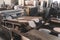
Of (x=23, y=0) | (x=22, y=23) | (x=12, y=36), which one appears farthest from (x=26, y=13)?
(x=23, y=0)

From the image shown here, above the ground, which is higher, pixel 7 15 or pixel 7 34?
pixel 7 15

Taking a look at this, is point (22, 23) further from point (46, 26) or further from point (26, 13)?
point (26, 13)

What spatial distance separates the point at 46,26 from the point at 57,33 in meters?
0.24

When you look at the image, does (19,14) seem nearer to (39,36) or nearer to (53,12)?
(53,12)

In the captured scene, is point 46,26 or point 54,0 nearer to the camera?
point 46,26

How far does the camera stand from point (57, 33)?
1086mm

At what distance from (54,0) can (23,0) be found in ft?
3.56

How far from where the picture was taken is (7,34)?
1.22 m

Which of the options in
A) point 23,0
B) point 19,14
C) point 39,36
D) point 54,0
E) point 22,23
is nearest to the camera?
point 39,36

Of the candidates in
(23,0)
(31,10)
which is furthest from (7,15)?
(23,0)

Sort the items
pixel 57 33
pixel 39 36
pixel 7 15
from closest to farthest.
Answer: pixel 39 36
pixel 57 33
pixel 7 15

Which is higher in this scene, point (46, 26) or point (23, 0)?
point (23, 0)

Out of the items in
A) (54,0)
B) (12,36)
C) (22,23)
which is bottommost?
(12,36)

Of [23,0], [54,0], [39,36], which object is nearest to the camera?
[39,36]
